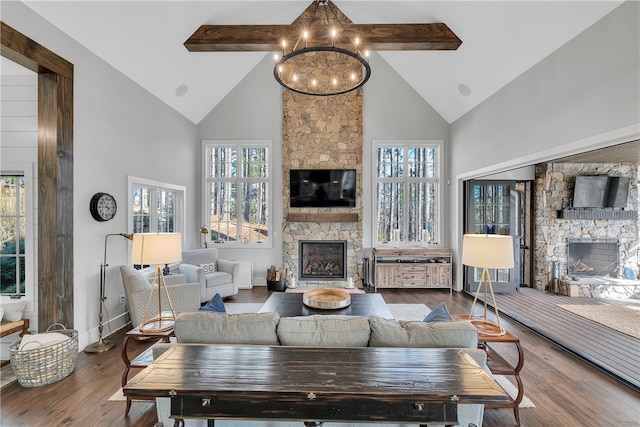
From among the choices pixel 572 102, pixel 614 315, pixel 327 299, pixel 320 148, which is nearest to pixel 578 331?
pixel 614 315

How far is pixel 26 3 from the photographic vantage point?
275cm

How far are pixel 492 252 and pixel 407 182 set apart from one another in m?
4.20

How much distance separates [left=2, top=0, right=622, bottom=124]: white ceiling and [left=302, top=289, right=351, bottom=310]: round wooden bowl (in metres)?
3.83

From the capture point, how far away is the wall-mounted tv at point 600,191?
569 cm

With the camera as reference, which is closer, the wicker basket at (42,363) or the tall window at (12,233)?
the wicker basket at (42,363)

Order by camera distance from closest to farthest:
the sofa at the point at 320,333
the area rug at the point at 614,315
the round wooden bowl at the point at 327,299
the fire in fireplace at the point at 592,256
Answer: the sofa at the point at 320,333 → the round wooden bowl at the point at 327,299 → the area rug at the point at 614,315 → the fire in fireplace at the point at 592,256

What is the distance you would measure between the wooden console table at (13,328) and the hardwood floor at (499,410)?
0.64m

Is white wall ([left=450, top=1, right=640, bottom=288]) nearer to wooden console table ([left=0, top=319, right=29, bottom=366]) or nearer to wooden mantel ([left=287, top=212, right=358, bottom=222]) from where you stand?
wooden mantel ([left=287, top=212, right=358, bottom=222])

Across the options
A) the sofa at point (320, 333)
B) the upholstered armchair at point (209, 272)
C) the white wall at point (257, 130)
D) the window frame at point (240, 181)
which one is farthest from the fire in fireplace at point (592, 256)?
the upholstered armchair at point (209, 272)

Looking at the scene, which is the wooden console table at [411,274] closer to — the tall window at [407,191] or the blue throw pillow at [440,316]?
the tall window at [407,191]

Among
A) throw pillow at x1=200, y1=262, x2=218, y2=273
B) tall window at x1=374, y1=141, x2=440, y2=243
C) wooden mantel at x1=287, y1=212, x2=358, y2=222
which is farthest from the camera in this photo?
tall window at x1=374, y1=141, x2=440, y2=243

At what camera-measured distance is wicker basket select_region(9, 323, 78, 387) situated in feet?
8.45

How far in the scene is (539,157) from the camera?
3.62 metres

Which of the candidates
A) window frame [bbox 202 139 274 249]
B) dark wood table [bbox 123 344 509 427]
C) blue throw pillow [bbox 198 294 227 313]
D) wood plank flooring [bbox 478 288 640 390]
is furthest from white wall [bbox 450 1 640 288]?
window frame [bbox 202 139 274 249]
